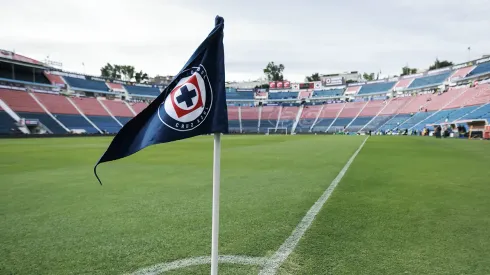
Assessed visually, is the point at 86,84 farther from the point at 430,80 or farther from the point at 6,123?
the point at 430,80

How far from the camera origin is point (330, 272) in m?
2.78

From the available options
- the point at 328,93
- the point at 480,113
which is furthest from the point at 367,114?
the point at 480,113

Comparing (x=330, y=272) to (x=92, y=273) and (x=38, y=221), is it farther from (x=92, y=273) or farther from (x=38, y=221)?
(x=38, y=221)

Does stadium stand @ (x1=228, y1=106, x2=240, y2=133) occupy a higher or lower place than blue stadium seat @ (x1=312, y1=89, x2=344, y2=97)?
lower

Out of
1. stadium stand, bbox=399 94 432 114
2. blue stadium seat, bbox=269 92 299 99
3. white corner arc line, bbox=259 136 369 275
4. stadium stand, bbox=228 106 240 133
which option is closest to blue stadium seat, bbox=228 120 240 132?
stadium stand, bbox=228 106 240 133

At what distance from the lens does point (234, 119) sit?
270ft

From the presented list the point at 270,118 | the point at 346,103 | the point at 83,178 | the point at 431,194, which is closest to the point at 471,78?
the point at 346,103

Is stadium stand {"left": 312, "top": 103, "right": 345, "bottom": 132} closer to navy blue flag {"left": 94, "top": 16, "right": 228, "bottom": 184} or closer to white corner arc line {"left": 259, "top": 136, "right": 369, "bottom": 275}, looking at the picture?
white corner arc line {"left": 259, "top": 136, "right": 369, "bottom": 275}

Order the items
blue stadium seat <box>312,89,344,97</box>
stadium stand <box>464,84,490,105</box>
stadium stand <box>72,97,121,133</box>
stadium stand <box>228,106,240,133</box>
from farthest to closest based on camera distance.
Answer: blue stadium seat <box>312,89,344,97</box> → stadium stand <box>228,106,240,133</box> → stadium stand <box>72,97,121,133</box> → stadium stand <box>464,84,490,105</box>

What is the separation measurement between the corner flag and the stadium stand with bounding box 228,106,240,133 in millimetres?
73085

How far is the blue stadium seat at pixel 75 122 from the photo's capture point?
5272cm

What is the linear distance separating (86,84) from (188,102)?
75.4 meters

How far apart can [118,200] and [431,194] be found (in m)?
6.14

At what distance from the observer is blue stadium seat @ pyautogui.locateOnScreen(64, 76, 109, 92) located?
214ft
